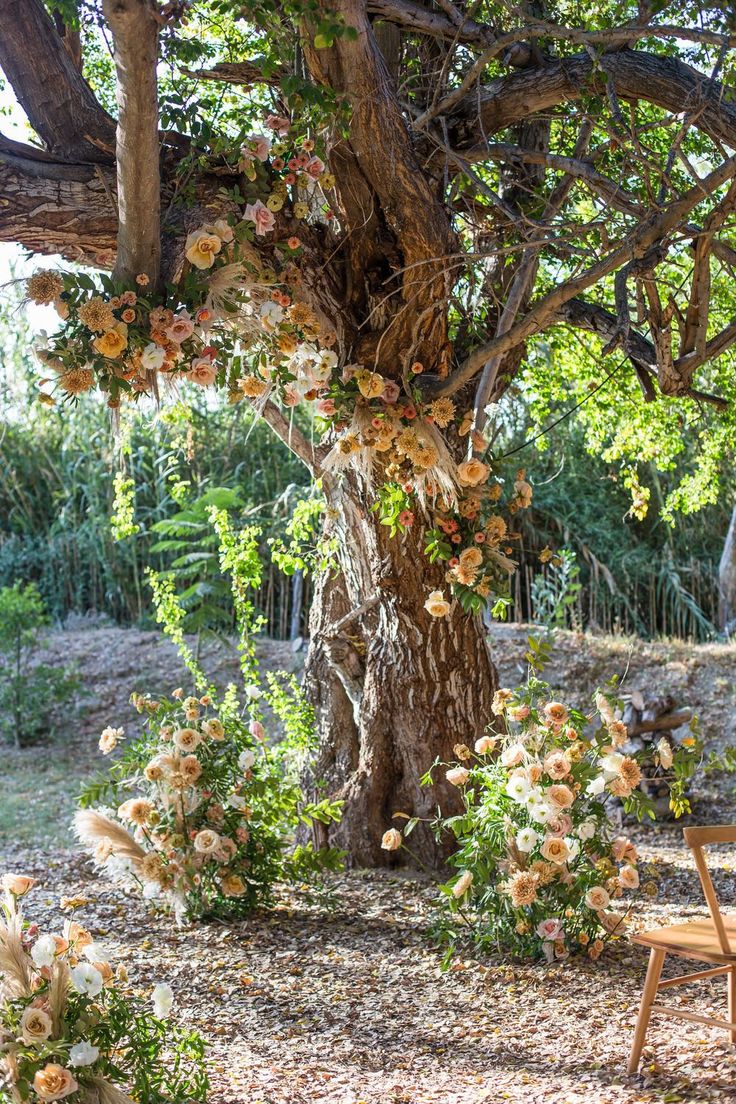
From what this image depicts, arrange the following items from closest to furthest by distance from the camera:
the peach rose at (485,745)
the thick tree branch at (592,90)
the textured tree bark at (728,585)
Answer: the peach rose at (485,745)
the thick tree branch at (592,90)
the textured tree bark at (728,585)

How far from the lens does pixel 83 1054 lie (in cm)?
197

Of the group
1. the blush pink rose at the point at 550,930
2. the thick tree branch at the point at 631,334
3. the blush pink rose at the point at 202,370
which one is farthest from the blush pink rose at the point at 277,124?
the blush pink rose at the point at 550,930

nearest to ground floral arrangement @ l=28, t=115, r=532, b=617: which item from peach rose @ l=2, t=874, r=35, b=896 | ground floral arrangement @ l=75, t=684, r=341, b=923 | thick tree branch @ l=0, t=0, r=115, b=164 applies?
thick tree branch @ l=0, t=0, r=115, b=164

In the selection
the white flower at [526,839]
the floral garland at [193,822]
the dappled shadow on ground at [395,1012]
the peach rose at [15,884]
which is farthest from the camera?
the floral garland at [193,822]

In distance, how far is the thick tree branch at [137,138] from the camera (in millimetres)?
2570

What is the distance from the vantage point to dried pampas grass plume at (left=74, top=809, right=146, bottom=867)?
3748 mm

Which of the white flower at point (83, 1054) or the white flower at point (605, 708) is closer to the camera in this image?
the white flower at point (83, 1054)

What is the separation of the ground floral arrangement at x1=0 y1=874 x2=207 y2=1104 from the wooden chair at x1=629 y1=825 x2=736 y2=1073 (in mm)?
1029

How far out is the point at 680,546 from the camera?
8.70 metres

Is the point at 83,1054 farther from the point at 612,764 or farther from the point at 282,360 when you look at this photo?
the point at 282,360

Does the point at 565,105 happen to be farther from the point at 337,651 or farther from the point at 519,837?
the point at 519,837

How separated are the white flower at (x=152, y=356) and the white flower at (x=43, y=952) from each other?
1.59 metres

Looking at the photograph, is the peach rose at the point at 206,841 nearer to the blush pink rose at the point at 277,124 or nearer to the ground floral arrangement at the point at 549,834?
the ground floral arrangement at the point at 549,834

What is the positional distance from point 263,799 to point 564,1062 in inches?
65.1
